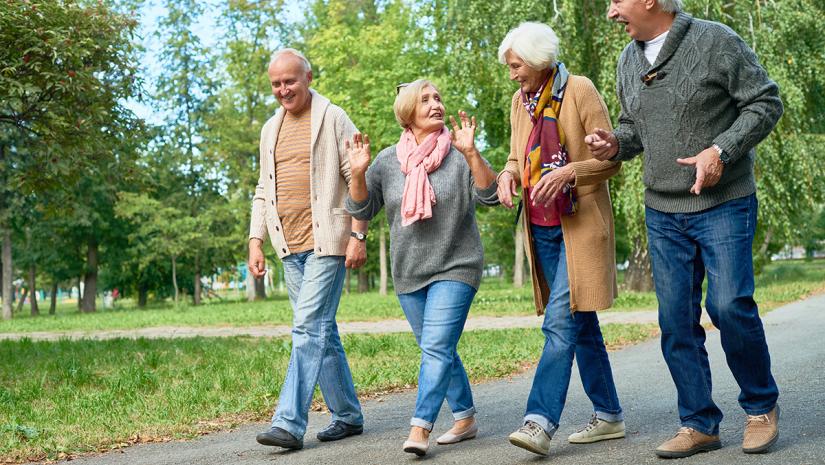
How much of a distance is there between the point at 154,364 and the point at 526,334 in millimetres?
5141

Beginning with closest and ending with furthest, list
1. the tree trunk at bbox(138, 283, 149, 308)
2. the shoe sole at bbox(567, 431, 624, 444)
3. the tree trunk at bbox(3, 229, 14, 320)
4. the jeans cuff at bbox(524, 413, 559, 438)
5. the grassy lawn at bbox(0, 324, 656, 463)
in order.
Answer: the jeans cuff at bbox(524, 413, 559, 438) < the shoe sole at bbox(567, 431, 624, 444) < the grassy lawn at bbox(0, 324, 656, 463) < the tree trunk at bbox(3, 229, 14, 320) < the tree trunk at bbox(138, 283, 149, 308)

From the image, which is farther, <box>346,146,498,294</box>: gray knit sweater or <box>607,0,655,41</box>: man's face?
<box>346,146,498,294</box>: gray knit sweater

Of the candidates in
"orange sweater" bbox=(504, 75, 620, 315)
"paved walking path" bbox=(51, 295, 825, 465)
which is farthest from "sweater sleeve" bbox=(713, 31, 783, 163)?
"paved walking path" bbox=(51, 295, 825, 465)

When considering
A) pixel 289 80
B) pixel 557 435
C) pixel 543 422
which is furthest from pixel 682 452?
pixel 289 80

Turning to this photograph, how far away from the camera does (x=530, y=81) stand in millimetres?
4844

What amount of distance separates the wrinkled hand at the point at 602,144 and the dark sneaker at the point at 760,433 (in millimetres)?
1381

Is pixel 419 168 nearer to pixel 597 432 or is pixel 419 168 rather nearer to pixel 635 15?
pixel 635 15

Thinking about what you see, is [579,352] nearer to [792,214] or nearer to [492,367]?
[492,367]

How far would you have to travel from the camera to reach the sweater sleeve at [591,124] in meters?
4.74

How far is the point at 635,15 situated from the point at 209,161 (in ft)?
119

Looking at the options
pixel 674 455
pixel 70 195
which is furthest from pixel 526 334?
pixel 674 455

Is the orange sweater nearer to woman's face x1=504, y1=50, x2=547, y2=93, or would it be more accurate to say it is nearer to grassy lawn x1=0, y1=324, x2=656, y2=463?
woman's face x1=504, y1=50, x2=547, y2=93

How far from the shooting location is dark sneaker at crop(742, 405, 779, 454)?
14.6 ft

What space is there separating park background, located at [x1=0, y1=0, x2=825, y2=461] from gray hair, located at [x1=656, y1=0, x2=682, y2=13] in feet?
12.6
